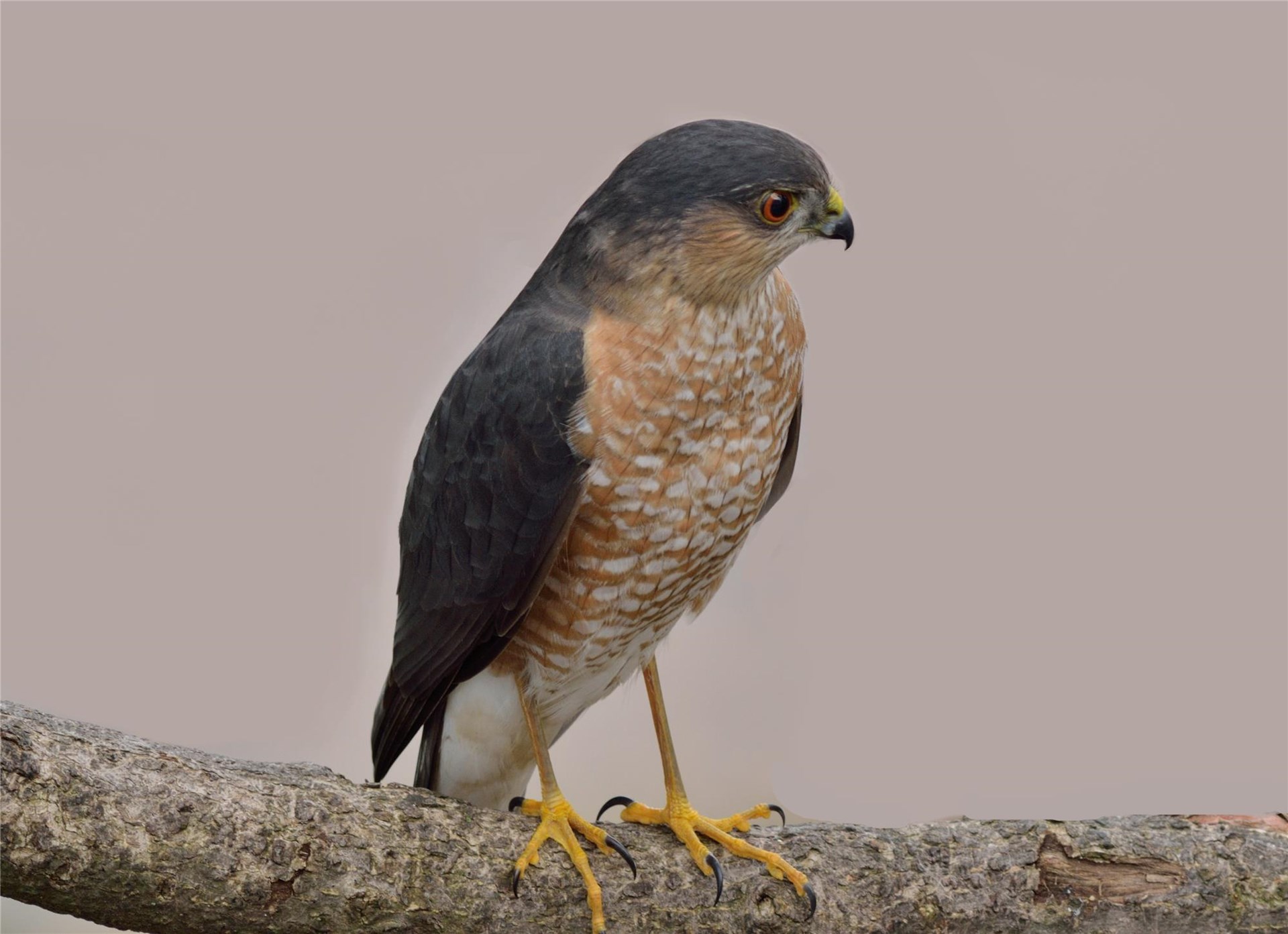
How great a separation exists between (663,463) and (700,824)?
121cm

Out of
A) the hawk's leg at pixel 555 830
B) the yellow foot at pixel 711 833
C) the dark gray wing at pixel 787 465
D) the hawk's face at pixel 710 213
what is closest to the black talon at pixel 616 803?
the yellow foot at pixel 711 833

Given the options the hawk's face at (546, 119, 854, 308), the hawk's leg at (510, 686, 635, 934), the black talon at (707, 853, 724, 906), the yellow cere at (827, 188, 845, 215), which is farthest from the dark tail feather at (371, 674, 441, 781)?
the yellow cere at (827, 188, 845, 215)

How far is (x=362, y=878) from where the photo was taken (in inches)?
136

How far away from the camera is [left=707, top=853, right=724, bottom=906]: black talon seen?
12.7 feet

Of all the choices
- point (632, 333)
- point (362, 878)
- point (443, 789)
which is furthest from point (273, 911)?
point (632, 333)

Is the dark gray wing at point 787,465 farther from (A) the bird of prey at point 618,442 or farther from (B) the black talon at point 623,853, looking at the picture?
(B) the black talon at point 623,853

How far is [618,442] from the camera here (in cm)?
365

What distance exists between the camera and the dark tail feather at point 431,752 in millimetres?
4344

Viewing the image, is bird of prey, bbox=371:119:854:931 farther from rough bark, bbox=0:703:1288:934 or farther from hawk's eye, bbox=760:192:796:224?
rough bark, bbox=0:703:1288:934

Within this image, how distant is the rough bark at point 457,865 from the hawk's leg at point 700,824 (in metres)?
0.04

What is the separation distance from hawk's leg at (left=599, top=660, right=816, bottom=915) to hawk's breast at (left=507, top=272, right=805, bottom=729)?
465mm

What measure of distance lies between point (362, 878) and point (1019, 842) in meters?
2.00

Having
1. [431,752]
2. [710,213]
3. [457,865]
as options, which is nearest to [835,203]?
[710,213]

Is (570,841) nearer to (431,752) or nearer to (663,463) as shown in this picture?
(431,752)
